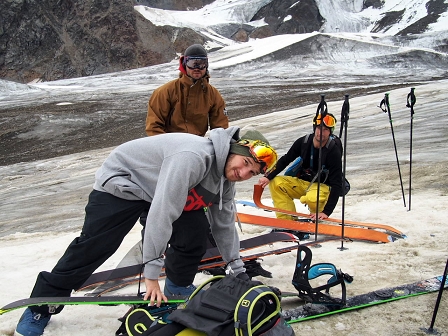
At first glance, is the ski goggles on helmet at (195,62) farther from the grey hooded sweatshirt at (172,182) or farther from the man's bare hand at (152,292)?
the man's bare hand at (152,292)

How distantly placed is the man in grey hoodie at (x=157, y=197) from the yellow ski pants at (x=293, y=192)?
6.63 ft

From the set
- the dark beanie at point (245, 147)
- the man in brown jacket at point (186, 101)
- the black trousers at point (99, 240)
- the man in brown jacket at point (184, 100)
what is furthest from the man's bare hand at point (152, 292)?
the man in brown jacket at point (184, 100)

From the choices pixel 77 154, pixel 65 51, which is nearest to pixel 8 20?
pixel 65 51

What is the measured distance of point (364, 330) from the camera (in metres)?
2.61

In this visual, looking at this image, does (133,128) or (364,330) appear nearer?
(364,330)

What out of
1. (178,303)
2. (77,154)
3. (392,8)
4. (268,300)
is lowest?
(77,154)

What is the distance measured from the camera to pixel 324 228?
4512 mm

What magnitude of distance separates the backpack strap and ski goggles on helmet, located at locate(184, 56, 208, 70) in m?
2.09

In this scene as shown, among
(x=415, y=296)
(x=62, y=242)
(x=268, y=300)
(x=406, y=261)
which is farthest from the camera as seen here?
(x=62, y=242)

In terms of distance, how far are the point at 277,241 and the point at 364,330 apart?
1.43 meters

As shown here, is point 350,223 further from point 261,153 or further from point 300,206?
point 261,153

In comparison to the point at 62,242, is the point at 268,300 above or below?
above

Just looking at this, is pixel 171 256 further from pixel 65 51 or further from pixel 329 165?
pixel 65 51

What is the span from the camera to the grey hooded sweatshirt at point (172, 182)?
236 centimetres
